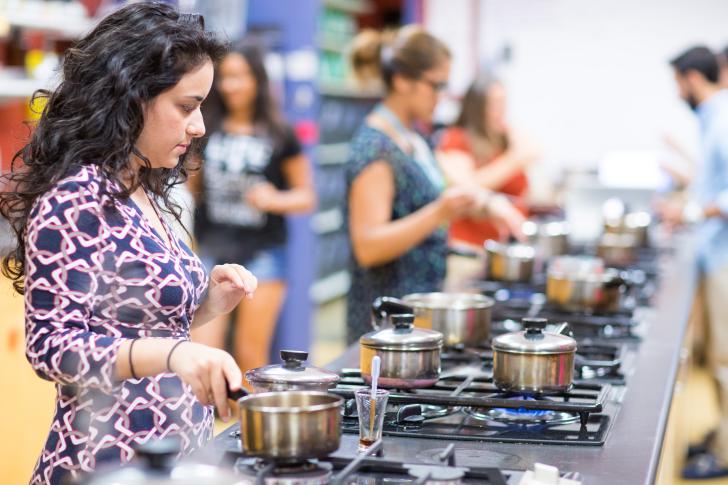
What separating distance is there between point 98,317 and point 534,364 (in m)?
0.74

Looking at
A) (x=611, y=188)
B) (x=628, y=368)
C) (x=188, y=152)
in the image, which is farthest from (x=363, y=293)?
(x=611, y=188)

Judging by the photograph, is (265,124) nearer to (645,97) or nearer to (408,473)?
(408,473)

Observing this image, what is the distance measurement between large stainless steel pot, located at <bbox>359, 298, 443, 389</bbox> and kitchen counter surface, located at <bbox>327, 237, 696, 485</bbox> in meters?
0.16

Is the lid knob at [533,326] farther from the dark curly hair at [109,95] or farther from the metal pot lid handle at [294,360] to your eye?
the dark curly hair at [109,95]

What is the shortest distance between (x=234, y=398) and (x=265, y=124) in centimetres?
356

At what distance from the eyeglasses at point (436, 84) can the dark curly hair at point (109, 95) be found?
1.58 m

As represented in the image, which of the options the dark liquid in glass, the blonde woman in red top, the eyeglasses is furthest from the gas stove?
the blonde woman in red top

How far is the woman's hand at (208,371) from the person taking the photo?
144cm

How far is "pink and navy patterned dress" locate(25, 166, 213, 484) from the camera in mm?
1585

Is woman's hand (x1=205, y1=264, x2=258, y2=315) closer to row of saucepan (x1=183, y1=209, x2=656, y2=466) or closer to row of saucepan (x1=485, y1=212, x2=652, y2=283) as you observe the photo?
row of saucepan (x1=183, y1=209, x2=656, y2=466)

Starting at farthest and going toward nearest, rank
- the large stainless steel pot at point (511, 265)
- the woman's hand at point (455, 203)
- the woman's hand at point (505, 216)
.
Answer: the woman's hand at point (505, 216)
the large stainless steel pot at point (511, 265)
the woman's hand at point (455, 203)

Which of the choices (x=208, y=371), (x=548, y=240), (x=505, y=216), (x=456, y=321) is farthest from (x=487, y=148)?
(x=208, y=371)

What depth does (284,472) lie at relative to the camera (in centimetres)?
139

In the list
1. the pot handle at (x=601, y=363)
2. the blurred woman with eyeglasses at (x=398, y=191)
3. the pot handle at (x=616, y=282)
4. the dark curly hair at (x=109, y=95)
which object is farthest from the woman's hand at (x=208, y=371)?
the blurred woman with eyeglasses at (x=398, y=191)
